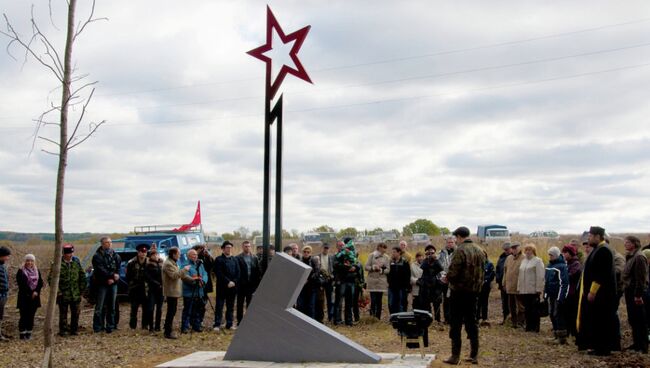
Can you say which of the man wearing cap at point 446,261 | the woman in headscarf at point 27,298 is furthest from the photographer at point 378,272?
the woman in headscarf at point 27,298

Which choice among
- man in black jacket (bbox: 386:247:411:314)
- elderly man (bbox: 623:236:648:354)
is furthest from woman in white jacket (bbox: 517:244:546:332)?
elderly man (bbox: 623:236:648:354)

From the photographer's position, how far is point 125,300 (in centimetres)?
1920

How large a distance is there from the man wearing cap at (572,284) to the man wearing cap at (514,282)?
1386 millimetres

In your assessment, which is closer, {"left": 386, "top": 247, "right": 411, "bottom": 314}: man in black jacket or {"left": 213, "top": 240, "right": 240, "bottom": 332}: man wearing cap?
{"left": 213, "top": 240, "right": 240, "bottom": 332}: man wearing cap

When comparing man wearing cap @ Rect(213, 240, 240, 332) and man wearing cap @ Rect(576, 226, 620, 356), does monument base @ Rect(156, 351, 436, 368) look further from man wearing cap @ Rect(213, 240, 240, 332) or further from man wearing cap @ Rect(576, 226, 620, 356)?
man wearing cap @ Rect(213, 240, 240, 332)

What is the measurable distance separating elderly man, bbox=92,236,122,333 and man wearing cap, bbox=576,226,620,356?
8.43 metres

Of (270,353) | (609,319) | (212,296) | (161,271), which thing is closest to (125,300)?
(212,296)

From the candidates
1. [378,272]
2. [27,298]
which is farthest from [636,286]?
[27,298]

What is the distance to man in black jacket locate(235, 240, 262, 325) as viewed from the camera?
14.0 meters

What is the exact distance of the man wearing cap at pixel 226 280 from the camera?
541 inches

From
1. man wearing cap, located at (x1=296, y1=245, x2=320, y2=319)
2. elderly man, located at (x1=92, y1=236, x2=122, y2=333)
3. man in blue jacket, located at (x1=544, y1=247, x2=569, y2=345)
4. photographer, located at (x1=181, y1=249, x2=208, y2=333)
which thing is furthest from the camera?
man wearing cap, located at (x1=296, y1=245, x2=320, y2=319)

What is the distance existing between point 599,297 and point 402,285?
207 inches

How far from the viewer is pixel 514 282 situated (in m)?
13.9

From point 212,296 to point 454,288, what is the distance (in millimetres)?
12701
